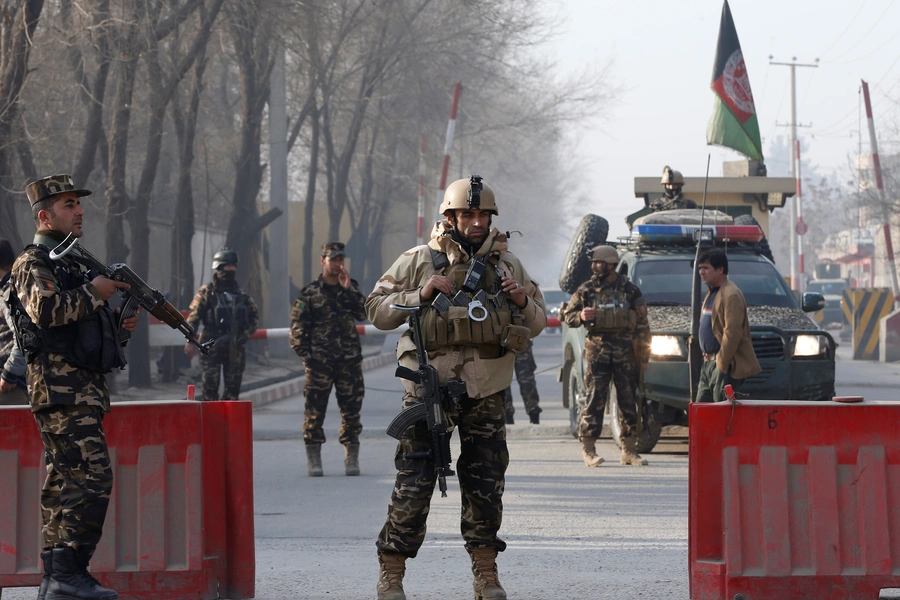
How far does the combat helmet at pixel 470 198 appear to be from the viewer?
5668 millimetres

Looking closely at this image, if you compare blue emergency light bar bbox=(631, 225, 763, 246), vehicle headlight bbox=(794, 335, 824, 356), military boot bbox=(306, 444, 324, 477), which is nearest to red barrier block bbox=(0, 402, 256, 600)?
military boot bbox=(306, 444, 324, 477)

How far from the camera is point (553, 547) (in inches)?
290

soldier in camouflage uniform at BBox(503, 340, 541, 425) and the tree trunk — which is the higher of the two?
the tree trunk

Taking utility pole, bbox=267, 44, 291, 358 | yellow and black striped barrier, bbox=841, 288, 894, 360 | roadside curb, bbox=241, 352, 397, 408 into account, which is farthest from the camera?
yellow and black striped barrier, bbox=841, 288, 894, 360

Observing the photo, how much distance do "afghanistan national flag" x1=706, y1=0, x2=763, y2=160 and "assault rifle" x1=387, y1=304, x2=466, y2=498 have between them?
1241 cm

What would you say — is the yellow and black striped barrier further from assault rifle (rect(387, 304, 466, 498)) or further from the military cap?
assault rifle (rect(387, 304, 466, 498))

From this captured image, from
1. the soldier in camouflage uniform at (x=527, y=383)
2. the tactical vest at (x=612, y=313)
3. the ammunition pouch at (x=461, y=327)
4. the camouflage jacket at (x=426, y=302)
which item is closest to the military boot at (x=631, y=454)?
the tactical vest at (x=612, y=313)

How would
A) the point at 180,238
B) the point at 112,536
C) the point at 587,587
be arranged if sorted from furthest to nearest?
the point at 180,238
the point at 587,587
the point at 112,536

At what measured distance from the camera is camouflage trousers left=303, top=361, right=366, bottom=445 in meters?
10.7

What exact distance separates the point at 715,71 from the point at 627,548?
1193 cm

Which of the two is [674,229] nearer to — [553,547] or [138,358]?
[553,547]

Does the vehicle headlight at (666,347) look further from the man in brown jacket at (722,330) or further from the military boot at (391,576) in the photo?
the military boot at (391,576)

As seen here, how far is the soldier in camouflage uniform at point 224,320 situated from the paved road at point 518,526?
0.89 meters

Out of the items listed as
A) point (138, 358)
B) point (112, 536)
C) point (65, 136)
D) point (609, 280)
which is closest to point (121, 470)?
point (112, 536)
